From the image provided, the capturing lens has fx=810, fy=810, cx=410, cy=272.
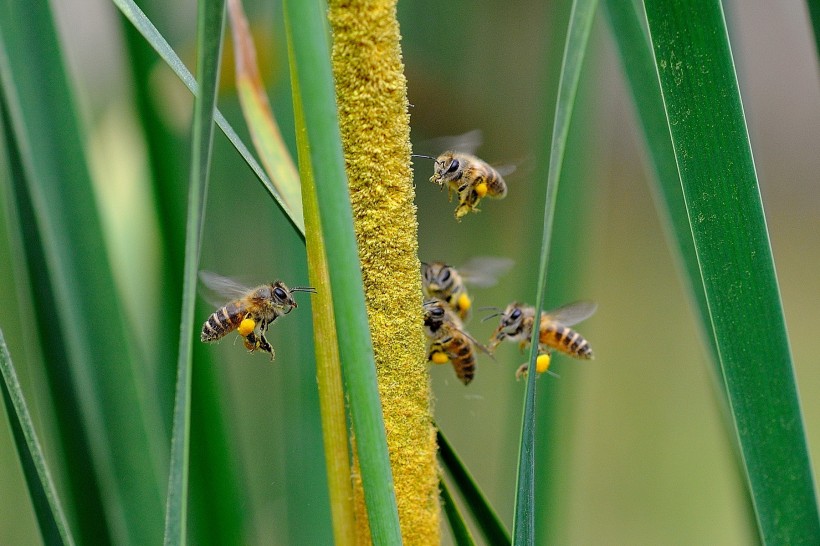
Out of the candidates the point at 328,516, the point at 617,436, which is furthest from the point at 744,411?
the point at 617,436

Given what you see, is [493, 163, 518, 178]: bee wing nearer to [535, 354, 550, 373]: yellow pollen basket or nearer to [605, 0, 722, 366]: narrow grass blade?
[535, 354, 550, 373]: yellow pollen basket

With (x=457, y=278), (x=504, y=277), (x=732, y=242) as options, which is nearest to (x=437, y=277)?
(x=457, y=278)

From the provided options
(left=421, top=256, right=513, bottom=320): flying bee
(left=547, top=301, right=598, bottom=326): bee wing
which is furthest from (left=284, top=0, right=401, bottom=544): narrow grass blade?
(left=547, top=301, right=598, bottom=326): bee wing

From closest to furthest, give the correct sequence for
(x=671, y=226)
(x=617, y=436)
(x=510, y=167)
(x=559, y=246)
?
(x=671, y=226)
(x=559, y=246)
(x=510, y=167)
(x=617, y=436)

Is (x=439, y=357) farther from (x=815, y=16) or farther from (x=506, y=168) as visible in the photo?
(x=815, y=16)

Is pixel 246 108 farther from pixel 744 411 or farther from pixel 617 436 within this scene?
pixel 617 436
